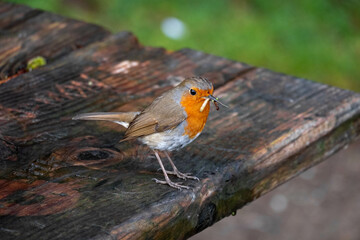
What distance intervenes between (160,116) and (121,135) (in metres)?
0.17

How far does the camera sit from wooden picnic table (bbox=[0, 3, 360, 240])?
62.4 inches

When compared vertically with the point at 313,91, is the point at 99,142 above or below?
above

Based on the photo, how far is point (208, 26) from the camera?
19.4 ft

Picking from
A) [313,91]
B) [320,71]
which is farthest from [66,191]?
[320,71]

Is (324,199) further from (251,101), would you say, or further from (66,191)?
(66,191)

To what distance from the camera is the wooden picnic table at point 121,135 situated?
5.20 ft

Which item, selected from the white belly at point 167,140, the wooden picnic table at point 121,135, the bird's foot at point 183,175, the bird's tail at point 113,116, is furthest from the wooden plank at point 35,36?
the bird's foot at point 183,175

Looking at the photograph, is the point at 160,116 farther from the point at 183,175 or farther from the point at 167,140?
the point at 183,175

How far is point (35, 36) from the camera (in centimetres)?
267

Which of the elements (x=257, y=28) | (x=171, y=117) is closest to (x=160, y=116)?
(x=171, y=117)

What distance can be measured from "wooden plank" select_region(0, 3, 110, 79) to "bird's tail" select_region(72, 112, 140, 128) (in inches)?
19.6

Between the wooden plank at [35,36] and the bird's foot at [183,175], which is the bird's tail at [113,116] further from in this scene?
the wooden plank at [35,36]

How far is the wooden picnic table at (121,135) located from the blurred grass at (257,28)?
9.44 feet

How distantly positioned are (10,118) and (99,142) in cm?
33
